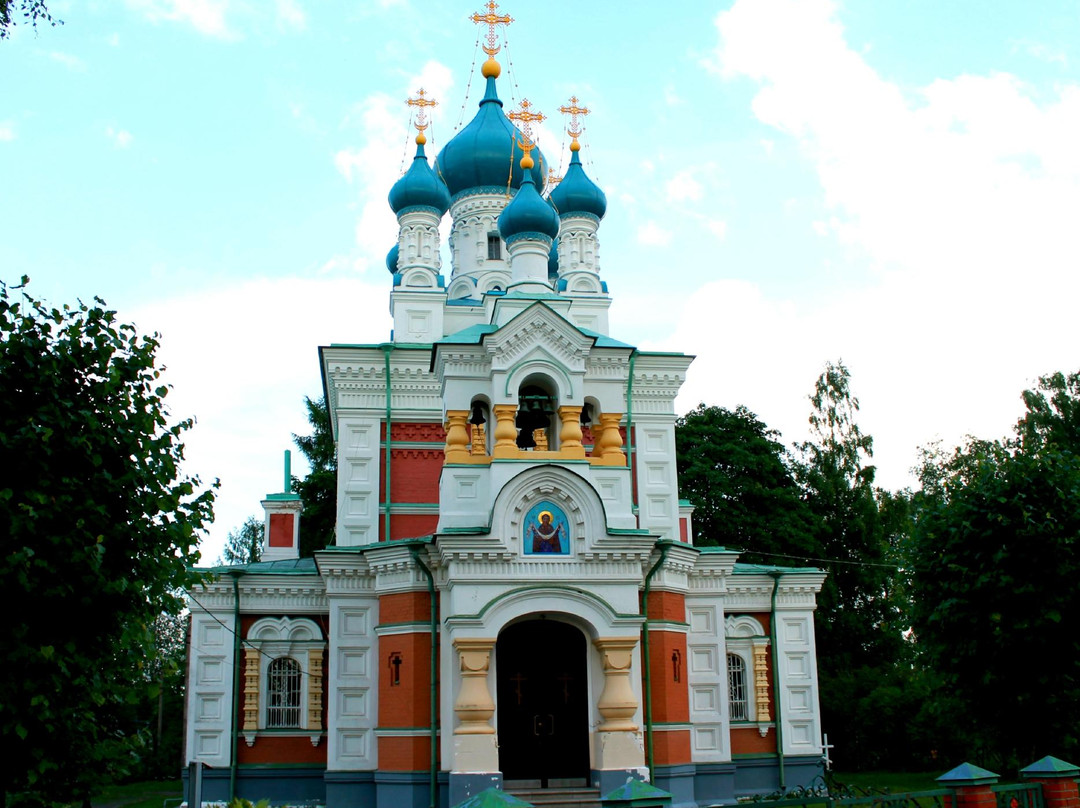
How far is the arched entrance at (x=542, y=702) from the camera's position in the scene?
1411cm

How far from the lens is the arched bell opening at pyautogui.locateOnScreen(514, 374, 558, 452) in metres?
15.0

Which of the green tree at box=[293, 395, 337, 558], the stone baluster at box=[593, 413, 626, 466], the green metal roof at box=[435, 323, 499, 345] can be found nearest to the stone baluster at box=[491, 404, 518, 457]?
the green metal roof at box=[435, 323, 499, 345]

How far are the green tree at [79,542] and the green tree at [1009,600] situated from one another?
8.75 m

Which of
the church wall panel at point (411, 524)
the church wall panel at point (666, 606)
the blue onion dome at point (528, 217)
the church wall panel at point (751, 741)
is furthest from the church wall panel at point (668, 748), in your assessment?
the blue onion dome at point (528, 217)

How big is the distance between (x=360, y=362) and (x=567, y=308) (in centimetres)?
349

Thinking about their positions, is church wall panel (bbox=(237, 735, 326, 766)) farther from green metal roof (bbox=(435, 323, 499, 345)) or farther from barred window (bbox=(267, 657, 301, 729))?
green metal roof (bbox=(435, 323, 499, 345))

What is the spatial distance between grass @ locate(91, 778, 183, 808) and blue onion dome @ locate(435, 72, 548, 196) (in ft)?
42.2

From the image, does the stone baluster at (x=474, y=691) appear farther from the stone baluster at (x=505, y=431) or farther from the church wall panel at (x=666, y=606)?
the church wall panel at (x=666, y=606)

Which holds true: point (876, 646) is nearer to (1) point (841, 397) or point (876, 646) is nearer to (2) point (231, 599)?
(1) point (841, 397)

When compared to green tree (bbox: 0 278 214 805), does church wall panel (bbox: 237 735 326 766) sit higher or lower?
lower

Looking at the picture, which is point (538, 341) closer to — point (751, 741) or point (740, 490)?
point (751, 741)

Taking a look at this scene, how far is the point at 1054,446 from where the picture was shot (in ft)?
44.0

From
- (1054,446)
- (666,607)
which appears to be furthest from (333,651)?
(1054,446)

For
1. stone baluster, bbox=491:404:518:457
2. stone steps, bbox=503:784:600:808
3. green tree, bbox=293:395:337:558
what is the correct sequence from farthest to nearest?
green tree, bbox=293:395:337:558 < stone baluster, bbox=491:404:518:457 < stone steps, bbox=503:784:600:808
